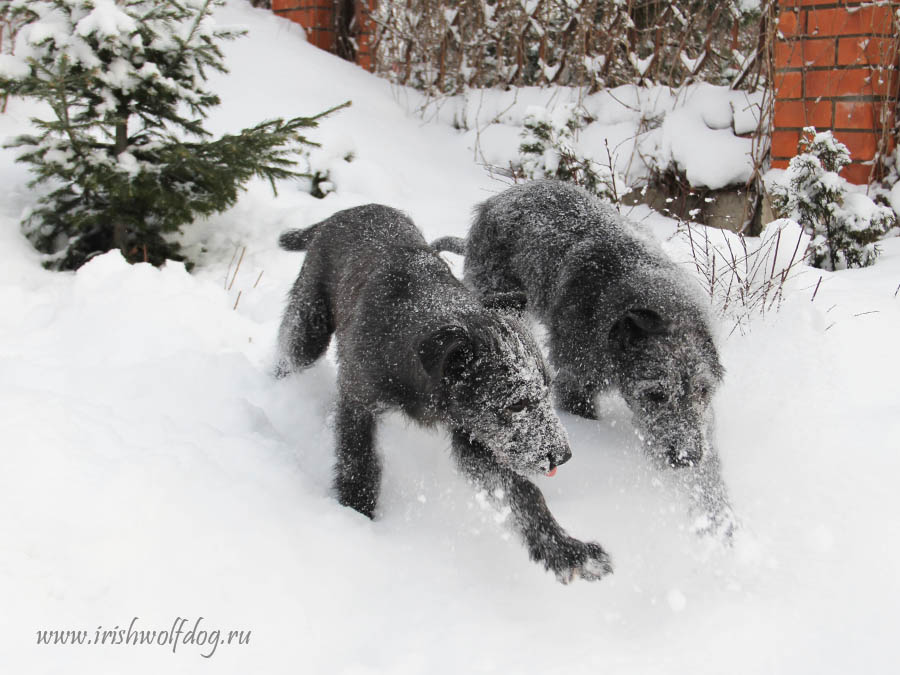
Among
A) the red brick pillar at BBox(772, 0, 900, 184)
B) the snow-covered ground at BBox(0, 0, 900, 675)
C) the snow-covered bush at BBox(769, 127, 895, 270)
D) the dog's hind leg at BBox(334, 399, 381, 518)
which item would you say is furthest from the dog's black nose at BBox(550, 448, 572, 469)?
the red brick pillar at BBox(772, 0, 900, 184)

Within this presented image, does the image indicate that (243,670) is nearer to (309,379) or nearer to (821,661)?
(821,661)

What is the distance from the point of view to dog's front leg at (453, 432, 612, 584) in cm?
261

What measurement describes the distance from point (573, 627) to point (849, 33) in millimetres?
5739

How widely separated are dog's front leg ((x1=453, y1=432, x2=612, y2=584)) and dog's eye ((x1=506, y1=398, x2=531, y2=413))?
1.07 ft

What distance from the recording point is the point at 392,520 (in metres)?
3.19

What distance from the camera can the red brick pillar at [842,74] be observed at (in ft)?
18.6

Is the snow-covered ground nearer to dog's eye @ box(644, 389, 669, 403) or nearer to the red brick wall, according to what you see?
dog's eye @ box(644, 389, 669, 403)

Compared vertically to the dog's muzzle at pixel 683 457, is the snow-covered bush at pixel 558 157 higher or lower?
higher

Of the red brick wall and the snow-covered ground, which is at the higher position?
the red brick wall

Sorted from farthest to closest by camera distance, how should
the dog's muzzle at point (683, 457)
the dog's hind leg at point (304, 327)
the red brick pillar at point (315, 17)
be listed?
the red brick pillar at point (315, 17) < the dog's hind leg at point (304, 327) < the dog's muzzle at point (683, 457)

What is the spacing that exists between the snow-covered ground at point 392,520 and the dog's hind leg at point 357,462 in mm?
133

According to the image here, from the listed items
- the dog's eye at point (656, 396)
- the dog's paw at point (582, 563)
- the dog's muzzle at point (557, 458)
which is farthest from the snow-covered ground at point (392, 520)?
the dog's muzzle at point (557, 458)

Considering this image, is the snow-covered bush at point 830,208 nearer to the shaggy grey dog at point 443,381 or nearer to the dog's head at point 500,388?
the shaggy grey dog at point 443,381

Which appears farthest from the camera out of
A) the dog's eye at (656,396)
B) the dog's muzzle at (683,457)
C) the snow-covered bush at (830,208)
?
the snow-covered bush at (830,208)
